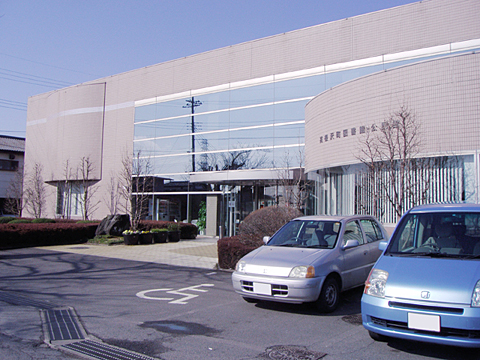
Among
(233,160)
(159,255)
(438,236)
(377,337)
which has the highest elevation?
(233,160)

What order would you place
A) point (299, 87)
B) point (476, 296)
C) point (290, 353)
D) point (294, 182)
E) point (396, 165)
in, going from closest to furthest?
point (476, 296)
point (290, 353)
point (396, 165)
point (294, 182)
point (299, 87)

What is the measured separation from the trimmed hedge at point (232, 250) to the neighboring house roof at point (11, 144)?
45399mm

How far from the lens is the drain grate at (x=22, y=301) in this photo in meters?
7.14

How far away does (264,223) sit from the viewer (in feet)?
38.7

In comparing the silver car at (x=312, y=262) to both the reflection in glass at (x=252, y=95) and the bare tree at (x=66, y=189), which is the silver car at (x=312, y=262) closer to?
the reflection in glass at (x=252, y=95)

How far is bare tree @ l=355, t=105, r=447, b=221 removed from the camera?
11.4 m

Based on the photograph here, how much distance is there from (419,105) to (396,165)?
6.04ft

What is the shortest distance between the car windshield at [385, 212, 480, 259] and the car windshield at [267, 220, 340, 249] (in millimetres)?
1673

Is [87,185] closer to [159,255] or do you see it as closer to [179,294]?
[159,255]

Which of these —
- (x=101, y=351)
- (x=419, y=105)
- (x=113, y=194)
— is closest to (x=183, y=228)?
(x=113, y=194)

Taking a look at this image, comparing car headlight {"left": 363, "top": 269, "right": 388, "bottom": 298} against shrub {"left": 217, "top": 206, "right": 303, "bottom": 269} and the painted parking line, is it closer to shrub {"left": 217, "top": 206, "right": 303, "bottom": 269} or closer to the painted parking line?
the painted parking line

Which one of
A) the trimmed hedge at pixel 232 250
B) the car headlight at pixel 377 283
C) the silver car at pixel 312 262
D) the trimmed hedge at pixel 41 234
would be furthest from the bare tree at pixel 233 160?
the car headlight at pixel 377 283

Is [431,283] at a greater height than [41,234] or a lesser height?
greater

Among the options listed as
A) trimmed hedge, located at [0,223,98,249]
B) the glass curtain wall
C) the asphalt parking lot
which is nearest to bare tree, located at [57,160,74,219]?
the glass curtain wall
